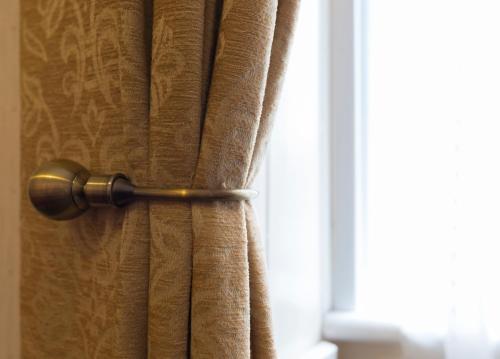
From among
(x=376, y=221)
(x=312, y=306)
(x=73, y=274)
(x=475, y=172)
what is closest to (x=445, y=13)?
(x=475, y=172)

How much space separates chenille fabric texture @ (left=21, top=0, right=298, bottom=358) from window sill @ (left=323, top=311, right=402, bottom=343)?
20.0 inches

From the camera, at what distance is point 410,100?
0.93 metres

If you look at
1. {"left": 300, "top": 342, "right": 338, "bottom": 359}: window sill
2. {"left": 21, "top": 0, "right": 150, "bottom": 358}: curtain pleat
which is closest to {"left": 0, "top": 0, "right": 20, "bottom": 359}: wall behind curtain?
{"left": 21, "top": 0, "right": 150, "bottom": 358}: curtain pleat

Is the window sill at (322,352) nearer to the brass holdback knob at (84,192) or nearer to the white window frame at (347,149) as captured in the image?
the white window frame at (347,149)

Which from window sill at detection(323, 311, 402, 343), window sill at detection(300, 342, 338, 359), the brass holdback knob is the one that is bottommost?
window sill at detection(300, 342, 338, 359)

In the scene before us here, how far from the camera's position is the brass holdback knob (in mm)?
423

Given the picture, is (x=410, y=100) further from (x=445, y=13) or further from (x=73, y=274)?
(x=73, y=274)

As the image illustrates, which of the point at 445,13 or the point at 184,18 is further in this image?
the point at 445,13

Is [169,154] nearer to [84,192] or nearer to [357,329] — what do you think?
[84,192]

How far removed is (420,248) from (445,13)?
43cm

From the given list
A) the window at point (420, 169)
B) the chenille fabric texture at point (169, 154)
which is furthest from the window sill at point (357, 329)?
the chenille fabric texture at point (169, 154)

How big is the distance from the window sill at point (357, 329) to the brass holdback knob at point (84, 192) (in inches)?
22.8

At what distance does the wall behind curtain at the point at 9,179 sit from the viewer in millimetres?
543

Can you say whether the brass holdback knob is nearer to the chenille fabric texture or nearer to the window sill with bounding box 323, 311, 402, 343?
the chenille fabric texture
